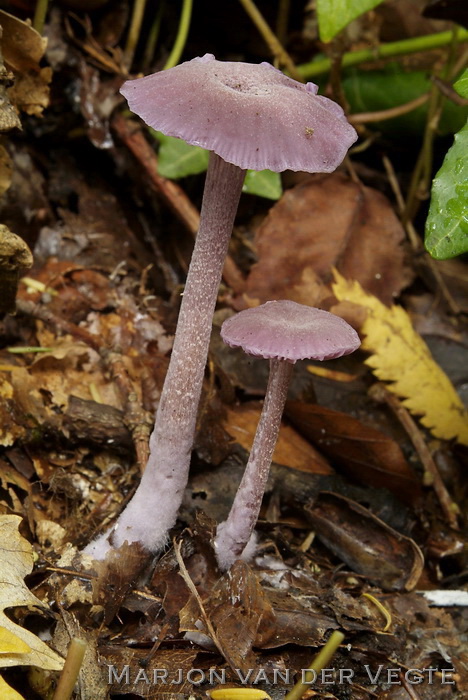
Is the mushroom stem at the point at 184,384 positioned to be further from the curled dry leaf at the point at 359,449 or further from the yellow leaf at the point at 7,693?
the curled dry leaf at the point at 359,449

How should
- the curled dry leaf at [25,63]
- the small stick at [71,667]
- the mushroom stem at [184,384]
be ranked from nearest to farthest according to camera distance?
the small stick at [71,667], the mushroom stem at [184,384], the curled dry leaf at [25,63]

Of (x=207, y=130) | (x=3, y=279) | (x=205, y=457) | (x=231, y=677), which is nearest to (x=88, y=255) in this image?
(x=3, y=279)

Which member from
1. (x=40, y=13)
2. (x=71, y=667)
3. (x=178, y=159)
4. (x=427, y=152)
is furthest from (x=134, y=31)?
(x=71, y=667)

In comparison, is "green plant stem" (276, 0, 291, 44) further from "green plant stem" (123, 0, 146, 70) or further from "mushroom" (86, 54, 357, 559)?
"mushroom" (86, 54, 357, 559)

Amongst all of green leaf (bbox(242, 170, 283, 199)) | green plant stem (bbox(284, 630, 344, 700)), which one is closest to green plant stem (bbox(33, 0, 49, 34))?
green leaf (bbox(242, 170, 283, 199))

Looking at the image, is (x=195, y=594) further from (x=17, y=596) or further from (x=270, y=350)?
(x=270, y=350)

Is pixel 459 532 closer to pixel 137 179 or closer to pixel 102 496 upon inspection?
pixel 102 496

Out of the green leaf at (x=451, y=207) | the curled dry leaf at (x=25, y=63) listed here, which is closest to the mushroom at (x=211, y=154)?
the green leaf at (x=451, y=207)
